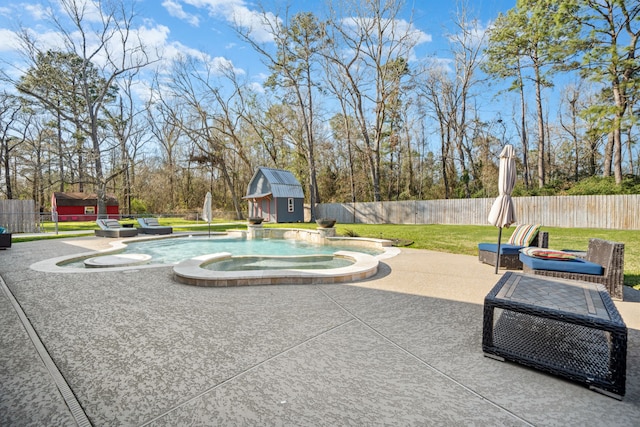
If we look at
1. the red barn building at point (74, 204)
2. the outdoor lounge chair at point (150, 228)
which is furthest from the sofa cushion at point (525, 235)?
the red barn building at point (74, 204)

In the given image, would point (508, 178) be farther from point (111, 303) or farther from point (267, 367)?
point (111, 303)

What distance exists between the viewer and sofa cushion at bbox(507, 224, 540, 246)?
598 cm

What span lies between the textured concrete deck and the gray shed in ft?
61.8

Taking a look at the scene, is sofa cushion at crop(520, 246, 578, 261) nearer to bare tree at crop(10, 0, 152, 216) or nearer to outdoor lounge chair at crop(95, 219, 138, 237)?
outdoor lounge chair at crop(95, 219, 138, 237)

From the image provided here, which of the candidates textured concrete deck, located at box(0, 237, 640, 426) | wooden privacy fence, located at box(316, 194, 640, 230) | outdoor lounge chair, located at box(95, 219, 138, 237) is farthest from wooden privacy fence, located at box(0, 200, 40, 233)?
wooden privacy fence, located at box(316, 194, 640, 230)

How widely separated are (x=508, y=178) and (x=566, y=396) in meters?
4.20

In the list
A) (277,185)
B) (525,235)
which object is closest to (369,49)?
(277,185)

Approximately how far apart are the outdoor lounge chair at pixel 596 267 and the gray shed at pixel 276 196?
1956 centimetres

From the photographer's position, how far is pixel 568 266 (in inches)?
165

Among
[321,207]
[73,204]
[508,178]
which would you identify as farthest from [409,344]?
[73,204]

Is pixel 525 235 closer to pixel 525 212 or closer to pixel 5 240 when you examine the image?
pixel 525 212

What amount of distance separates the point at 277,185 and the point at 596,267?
67.5 ft

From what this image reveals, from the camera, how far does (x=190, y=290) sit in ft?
14.7

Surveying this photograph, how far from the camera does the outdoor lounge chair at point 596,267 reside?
13.0 feet
